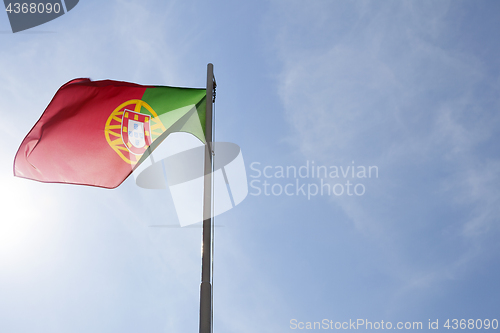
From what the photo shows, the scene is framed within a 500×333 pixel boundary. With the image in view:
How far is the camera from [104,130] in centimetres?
1248

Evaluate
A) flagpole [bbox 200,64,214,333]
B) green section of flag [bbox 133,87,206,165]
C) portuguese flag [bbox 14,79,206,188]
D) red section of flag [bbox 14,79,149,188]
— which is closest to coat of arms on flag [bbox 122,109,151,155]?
portuguese flag [bbox 14,79,206,188]

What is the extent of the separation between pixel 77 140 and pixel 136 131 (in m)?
1.72

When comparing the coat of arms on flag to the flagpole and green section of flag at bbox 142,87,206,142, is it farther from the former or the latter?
the flagpole

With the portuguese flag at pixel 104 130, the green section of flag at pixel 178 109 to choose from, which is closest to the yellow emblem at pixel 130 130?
the portuguese flag at pixel 104 130

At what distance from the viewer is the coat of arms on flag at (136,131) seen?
39.7ft

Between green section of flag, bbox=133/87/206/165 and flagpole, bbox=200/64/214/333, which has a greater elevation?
green section of flag, bbox=133/87/206/165

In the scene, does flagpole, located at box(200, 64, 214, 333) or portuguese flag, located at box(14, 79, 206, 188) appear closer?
flagpole, located at box(200, 64, 214, 333)

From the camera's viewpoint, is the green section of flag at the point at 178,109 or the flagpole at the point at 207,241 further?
the green section of flag at the point at 178,109

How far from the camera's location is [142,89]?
13086 millimetres

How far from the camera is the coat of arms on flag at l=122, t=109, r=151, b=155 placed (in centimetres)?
1209

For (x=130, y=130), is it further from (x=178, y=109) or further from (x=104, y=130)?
(x=178, y=109)

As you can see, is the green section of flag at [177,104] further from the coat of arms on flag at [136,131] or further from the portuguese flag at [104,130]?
the coat of arms on flag at [136,131]

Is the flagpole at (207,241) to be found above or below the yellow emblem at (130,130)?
below

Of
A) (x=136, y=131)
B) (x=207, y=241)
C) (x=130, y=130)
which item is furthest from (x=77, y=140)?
(x=207, y=241)
